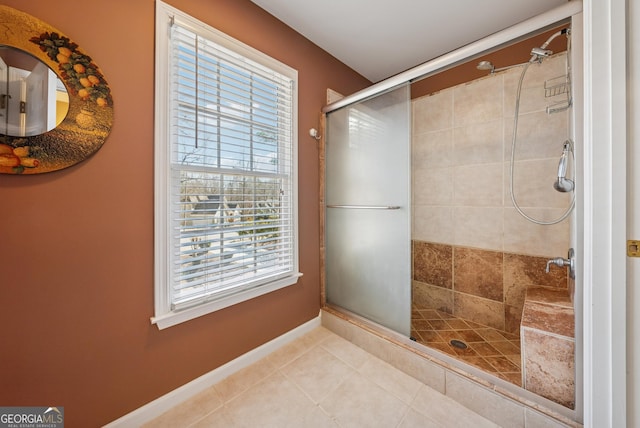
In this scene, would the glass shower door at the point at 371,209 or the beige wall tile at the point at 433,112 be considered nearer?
the glass shower door at the point at 371,209

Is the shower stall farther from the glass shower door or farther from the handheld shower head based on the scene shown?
the handheld shower head

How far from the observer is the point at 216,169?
1.43m

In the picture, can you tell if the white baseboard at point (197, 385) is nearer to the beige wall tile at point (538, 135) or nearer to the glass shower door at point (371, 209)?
the glass shower door at point (371, 209)

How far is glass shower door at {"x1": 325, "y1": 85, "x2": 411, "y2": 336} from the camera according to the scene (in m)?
1.62

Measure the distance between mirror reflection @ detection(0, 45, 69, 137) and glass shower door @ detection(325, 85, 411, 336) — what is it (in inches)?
64.2

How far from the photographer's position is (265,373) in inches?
61.1

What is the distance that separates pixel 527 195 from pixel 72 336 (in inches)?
114

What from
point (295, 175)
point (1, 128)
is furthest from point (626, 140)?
point (1, 128)

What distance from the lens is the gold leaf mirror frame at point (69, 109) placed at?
891 millimetres

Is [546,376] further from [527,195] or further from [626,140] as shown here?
[527,195]

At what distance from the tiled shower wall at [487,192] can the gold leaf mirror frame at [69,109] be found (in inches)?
95.7

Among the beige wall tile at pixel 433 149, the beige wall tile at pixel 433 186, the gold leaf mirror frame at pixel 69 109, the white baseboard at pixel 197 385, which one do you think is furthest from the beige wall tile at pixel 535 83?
the gold leaf mirror frame at pixel 69 109

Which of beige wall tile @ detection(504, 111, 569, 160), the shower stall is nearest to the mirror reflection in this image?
the shower stall

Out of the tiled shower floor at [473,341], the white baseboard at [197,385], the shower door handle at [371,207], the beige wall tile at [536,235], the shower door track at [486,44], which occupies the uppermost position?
the shower door track at [486,44]
